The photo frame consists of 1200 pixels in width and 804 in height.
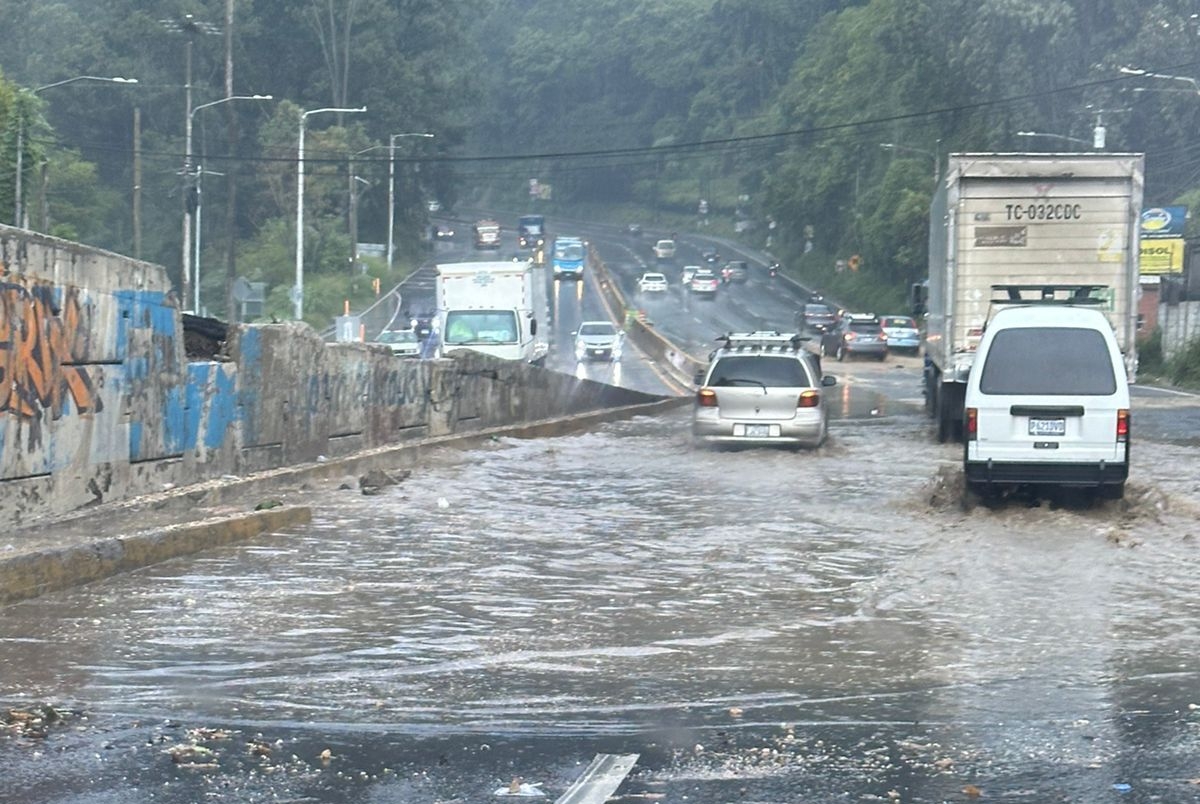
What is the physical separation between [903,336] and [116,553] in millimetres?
55070

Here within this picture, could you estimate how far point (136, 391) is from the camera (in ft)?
49.0

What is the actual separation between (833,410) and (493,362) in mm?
10595

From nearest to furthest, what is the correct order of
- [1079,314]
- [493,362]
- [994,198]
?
[1079,314] → [994,198] → [493,362]

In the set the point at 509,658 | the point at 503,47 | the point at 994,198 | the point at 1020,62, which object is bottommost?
the point at 509,658

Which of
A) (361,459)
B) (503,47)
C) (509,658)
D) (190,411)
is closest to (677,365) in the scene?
(361,459)

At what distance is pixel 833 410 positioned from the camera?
1372 inches

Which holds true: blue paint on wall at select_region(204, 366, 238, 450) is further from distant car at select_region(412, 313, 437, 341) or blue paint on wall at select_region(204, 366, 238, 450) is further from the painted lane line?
distant car at select_region(412, 313, 437, 341)

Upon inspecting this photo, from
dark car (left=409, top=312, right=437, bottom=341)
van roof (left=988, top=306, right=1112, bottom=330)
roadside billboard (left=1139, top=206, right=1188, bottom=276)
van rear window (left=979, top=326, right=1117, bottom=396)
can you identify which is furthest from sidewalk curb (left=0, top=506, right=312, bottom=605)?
roadside billboard (left=1139, top=206, right=1188, bottom=276)

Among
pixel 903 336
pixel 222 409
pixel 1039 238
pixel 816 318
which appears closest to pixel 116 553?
pixel 222 409

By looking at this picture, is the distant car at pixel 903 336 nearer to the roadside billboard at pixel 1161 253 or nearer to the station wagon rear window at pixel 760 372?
the roadside billboard at pixel 1161 253

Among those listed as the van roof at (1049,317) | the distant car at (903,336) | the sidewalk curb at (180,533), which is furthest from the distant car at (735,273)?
the van roof at (1049,317)

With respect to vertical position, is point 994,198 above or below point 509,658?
above

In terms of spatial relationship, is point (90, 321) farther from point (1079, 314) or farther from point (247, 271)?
point (247, 271)

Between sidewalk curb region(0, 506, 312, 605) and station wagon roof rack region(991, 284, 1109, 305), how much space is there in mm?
11495
